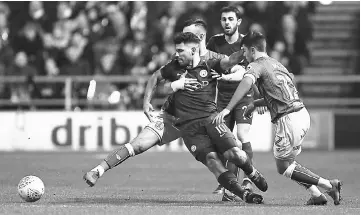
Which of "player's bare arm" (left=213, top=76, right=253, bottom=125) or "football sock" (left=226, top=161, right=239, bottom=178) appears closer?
"player's bare arm" (left=213, top=76, right=253, bottom=125)

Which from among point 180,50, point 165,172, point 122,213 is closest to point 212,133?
point 180,50

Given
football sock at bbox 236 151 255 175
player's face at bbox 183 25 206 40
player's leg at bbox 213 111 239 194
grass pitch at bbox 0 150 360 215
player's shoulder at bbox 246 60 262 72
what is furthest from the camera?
Answer: player's leg at bbox 213 111 239 194

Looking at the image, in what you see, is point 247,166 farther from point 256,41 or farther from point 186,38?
point 186,38

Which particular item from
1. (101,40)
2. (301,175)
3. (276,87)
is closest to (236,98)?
(276,87)

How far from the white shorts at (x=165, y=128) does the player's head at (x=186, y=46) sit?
0.72m

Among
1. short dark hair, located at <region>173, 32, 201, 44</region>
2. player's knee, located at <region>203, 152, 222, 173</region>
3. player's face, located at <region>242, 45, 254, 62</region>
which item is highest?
short dark hair, located at <region>173, 32, 201, 44</region>

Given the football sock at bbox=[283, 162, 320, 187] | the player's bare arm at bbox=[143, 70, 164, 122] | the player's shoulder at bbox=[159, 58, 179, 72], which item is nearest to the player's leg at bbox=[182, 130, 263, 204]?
the player's bare arm at bbox=[143, 70, 164, 122]

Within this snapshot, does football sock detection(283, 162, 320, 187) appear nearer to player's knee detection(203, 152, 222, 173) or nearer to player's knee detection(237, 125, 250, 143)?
player's knee detection(203, 152, 222, 173)

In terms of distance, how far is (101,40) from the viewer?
20.2 metres

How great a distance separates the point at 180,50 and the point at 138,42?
33.2 ft

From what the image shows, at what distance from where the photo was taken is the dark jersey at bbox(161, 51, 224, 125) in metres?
10.1

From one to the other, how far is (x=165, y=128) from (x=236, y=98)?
137cm

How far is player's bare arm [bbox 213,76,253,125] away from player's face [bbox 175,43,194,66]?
0.79 m

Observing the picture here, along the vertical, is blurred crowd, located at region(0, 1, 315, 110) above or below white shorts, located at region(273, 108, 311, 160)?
below
